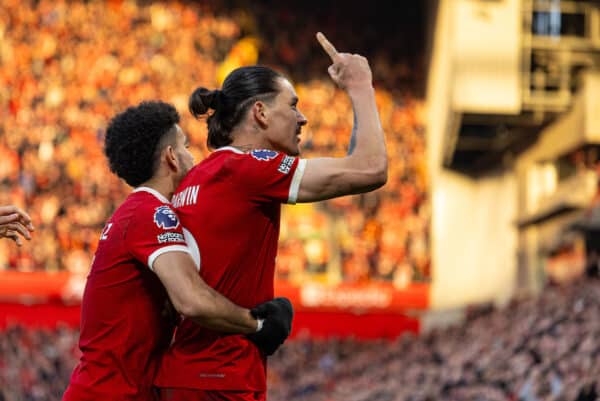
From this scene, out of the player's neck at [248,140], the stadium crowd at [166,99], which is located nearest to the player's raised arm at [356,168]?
the player's neck at [248,140]

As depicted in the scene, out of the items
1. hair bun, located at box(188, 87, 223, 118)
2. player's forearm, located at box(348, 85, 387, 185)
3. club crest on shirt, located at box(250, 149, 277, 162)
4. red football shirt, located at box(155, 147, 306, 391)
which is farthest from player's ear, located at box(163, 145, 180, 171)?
player's forearm, located at box(348, 85, 387, 185)

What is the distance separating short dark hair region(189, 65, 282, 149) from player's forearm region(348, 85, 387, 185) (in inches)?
12.4

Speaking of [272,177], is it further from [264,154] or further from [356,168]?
[356,168]

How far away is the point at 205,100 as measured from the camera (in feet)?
11.7

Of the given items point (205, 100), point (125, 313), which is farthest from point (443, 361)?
point (205, 100)

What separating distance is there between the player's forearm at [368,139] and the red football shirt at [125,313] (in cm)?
65

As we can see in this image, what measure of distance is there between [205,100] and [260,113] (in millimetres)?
194

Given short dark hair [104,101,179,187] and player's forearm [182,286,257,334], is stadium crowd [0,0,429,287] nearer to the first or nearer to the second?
short dark hair [104,101,179,187]

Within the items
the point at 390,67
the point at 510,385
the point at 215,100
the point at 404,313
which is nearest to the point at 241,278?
the point at 215,100

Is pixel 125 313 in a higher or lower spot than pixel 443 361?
higher

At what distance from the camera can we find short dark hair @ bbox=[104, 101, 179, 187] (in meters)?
3.74

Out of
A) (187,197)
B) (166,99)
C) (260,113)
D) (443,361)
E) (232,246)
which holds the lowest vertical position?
(443,361)

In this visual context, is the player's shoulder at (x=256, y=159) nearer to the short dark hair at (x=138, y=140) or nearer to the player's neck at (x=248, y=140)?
the player's neck at (x=248, y=140)

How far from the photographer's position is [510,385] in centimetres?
1018
